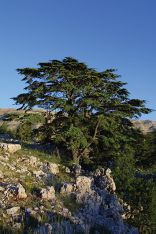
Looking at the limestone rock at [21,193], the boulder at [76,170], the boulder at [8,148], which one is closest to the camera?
the limestone rock at [21,193]

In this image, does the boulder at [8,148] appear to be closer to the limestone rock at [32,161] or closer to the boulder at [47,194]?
the limestone rock at [32,161]

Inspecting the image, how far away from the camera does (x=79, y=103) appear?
33.8 m

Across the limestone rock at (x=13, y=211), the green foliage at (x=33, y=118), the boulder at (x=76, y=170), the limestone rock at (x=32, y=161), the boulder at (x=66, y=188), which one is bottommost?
the limestone rock at (x=13, y=211)

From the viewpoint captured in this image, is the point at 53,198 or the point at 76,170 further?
the point at 76,170

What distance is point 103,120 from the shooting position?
33781 millimetres

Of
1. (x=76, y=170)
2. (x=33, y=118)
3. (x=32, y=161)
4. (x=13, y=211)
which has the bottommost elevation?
(x=13, y=211)

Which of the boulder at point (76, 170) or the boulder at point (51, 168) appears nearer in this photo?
the boulder at point (51, 168)

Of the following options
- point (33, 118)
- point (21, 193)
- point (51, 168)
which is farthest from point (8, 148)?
point (21, 193)

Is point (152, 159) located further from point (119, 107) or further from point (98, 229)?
point (98, 229)

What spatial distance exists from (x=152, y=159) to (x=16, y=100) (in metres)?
21.8

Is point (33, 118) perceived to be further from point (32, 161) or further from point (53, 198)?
point (53, 198)

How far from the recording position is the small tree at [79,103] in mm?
33125

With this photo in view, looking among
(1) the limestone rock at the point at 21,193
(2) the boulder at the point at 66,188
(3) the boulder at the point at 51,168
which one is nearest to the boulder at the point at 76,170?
(3) the boulder at the point at 51,168

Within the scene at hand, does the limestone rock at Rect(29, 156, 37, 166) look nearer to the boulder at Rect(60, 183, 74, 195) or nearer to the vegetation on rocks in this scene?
the vegetation on rocks
